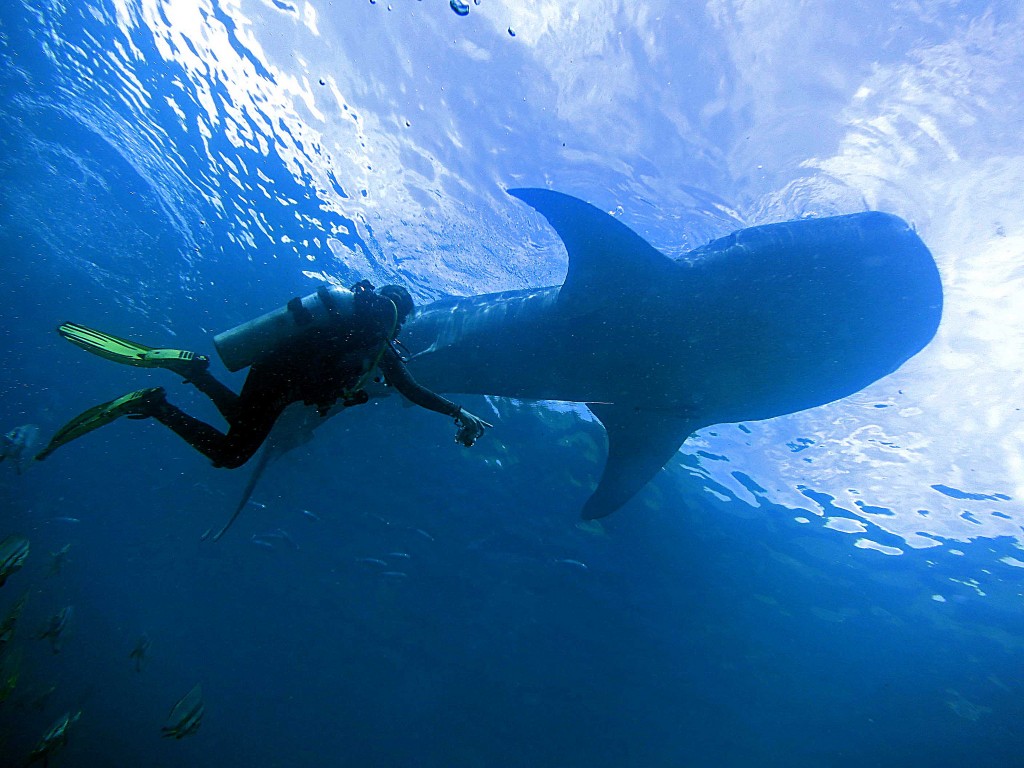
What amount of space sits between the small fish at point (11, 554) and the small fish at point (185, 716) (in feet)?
12.2

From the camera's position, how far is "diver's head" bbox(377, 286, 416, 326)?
4828 millimetres

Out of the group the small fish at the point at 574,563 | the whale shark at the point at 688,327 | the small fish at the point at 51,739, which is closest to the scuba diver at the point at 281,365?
the whale shark at the point at 688,327

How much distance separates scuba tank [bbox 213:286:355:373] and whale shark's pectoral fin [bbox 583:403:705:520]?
4.21 metres

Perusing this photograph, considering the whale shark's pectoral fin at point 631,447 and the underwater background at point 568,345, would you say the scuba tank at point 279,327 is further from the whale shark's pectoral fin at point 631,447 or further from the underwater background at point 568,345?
the whale shark's pectoral fin at point 631,447

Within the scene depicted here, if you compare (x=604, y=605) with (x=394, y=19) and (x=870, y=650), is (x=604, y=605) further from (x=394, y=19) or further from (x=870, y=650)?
(x=394, y=19)

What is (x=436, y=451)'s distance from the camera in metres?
15.6

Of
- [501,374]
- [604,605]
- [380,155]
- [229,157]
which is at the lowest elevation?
[604,605]

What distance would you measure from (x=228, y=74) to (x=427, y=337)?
5480mm

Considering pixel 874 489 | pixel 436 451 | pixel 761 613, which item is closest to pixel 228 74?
pixel 436 451

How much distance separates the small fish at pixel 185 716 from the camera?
345 inches

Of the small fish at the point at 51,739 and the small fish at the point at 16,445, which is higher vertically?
the small fish at the point at 16,445

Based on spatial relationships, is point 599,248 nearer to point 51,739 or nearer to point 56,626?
point 51,739

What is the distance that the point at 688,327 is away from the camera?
17.9ft

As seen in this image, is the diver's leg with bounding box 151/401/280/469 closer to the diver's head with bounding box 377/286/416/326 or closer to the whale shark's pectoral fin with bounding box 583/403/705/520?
the diver's head with bounding box 377/286/416/326
